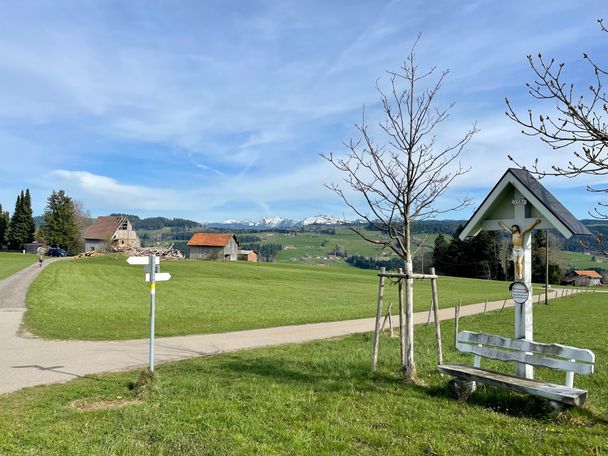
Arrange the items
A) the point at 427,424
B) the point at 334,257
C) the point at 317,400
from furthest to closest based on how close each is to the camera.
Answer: the point at 334,257, the point at 317,400, the point at 427,424

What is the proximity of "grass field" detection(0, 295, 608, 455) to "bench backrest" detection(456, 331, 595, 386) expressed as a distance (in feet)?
1.85

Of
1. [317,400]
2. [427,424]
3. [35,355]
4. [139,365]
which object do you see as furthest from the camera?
[35,355]

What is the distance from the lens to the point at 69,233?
8069 cm

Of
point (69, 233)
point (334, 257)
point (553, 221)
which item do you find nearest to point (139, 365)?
point (553, 221)

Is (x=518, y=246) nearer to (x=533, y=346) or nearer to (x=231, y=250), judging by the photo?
(x=533, y=346)

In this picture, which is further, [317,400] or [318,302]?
[318,302]

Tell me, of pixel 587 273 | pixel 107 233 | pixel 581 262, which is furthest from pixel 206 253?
pixel 581 262

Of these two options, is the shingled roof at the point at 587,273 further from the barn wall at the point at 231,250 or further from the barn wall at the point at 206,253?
the barn wall at the point at 206,253

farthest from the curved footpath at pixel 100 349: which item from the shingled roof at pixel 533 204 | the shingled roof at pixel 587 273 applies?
the shingled roof at pixel 587 273

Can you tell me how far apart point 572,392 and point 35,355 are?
11.8 metres

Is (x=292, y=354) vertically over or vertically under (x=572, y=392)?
under

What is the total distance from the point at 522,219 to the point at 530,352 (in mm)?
2200

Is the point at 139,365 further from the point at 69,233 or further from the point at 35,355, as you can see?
Answer: the point at 69,233

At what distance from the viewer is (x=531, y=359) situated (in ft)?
23.7
